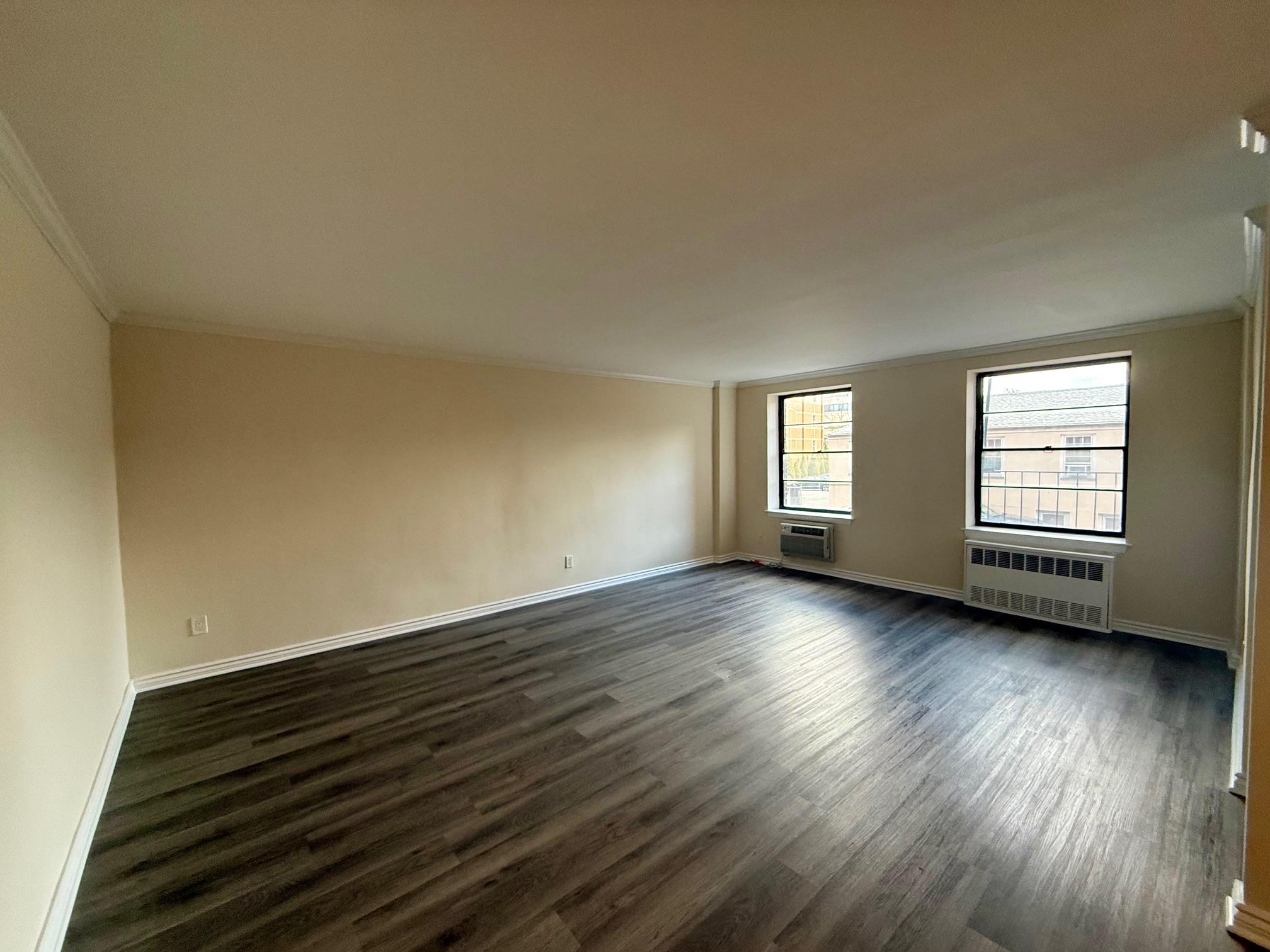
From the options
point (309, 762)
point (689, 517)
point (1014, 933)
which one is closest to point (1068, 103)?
point (1014, 933)

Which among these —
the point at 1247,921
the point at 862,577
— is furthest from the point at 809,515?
the point at 1247,921

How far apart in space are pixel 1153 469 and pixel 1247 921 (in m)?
3.43

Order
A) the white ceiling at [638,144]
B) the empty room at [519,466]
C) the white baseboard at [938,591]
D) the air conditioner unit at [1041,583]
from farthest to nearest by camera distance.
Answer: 1. the air conditioner unit at [1041,583]
2. the white baseboard at [938,591]
3. the empty room at [519,466]
4. the white ceiling at [638,144]

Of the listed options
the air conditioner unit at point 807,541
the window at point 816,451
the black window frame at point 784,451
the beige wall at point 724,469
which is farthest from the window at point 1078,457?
the beige wall at point 724,469

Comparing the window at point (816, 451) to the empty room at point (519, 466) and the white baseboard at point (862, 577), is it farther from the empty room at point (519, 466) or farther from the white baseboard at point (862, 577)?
the empty room at point (519, 466)

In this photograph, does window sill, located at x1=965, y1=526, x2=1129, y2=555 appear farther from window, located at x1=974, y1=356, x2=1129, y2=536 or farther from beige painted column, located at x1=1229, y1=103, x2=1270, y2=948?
beige painted column, located at x1=1229, y1=103, x2=1270, y2=948

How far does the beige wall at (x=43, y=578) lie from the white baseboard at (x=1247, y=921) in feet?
11.2

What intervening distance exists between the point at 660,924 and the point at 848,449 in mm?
5155

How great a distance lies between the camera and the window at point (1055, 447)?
414 centimetres

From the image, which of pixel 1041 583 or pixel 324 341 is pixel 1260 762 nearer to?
pixel 1041 583

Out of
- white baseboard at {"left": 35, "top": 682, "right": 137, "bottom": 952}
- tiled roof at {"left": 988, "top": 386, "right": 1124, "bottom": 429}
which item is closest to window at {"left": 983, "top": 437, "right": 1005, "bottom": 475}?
tiled roof at {"left": 988, "top": 386, "right": 1124, "bottom": 429}

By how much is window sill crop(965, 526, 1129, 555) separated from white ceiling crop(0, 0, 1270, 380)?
78.4 inches

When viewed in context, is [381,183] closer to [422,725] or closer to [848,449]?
[422,725]

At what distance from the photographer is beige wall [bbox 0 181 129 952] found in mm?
1406
